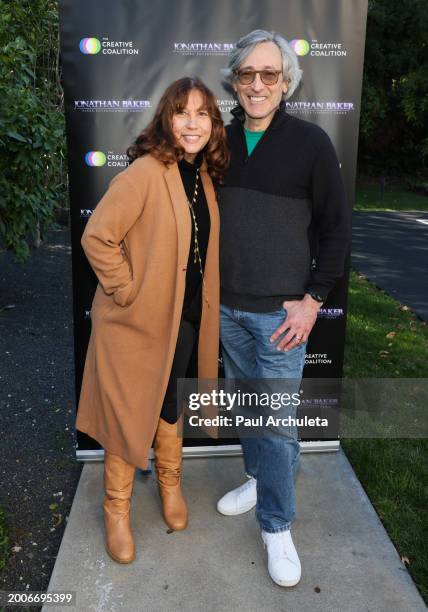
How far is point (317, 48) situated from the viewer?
10.2 feet

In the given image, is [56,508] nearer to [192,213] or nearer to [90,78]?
[192,213]

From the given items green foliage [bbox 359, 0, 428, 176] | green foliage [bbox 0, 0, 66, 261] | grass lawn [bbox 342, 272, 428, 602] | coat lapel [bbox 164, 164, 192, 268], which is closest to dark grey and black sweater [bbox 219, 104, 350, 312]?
coat lapel [bbox 164, 164, 192, 268]

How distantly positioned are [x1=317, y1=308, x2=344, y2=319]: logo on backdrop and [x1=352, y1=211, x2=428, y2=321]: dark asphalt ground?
425 centimetres

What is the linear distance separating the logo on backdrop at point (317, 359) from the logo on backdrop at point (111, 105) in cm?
170

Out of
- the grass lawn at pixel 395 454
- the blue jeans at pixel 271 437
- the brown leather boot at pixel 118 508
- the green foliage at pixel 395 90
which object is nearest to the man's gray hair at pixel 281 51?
the blue jeans at pixel 271 437

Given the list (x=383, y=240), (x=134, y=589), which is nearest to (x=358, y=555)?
(x=134, y=589)

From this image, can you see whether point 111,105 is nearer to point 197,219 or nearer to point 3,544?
point 197,219

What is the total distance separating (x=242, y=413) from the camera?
9.91 ft

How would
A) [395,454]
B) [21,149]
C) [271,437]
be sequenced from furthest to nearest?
[21,149]
[395,454]
[271,437]

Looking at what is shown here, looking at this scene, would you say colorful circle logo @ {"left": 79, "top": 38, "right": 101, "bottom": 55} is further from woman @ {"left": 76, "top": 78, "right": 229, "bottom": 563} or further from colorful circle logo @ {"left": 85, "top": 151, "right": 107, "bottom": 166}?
woman @ {"left": 76, "top": 78, "right": 229, "bottom": 563}

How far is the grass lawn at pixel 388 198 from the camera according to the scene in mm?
20562

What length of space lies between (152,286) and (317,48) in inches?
63.3

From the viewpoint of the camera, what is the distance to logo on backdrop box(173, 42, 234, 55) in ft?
10.0

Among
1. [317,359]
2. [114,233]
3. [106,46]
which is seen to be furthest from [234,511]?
[106,46]
